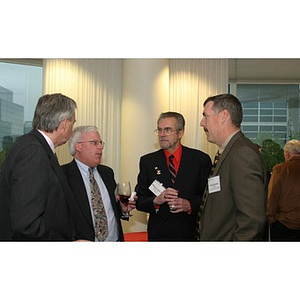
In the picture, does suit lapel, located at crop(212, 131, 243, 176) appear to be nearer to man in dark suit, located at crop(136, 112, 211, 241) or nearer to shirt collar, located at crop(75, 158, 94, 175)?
shirt collar, located at crop(75, 158, 94, 175)

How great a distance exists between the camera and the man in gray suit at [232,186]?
2.65 meters

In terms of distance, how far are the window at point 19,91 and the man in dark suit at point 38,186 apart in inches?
244

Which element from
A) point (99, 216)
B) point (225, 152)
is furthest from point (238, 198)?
point (99, 216)

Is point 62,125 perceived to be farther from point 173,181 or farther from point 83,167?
point 173,181

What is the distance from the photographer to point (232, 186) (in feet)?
9.03

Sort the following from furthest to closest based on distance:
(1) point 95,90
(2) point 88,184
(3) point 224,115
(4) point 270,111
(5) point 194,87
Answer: (4) point 270,111 < (5) point 194,87 < (1) point 95,90 < (2) point 88,184 < (3) point 224,115

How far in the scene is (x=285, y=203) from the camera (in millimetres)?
5207

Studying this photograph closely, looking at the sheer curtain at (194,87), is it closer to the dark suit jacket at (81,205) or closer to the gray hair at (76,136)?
the gray hair at (76,136)

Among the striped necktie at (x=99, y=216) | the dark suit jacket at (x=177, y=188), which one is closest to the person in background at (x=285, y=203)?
the dark suit jacket at (x=177, y=188)

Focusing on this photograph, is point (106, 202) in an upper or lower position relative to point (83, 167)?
lower

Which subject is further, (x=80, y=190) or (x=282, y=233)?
(x=282, y=233)

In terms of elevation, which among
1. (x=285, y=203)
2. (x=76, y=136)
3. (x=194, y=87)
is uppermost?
(x=194, y=87)

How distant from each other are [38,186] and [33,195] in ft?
0.16

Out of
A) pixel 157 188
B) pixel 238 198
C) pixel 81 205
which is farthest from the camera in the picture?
pixel 157 188
